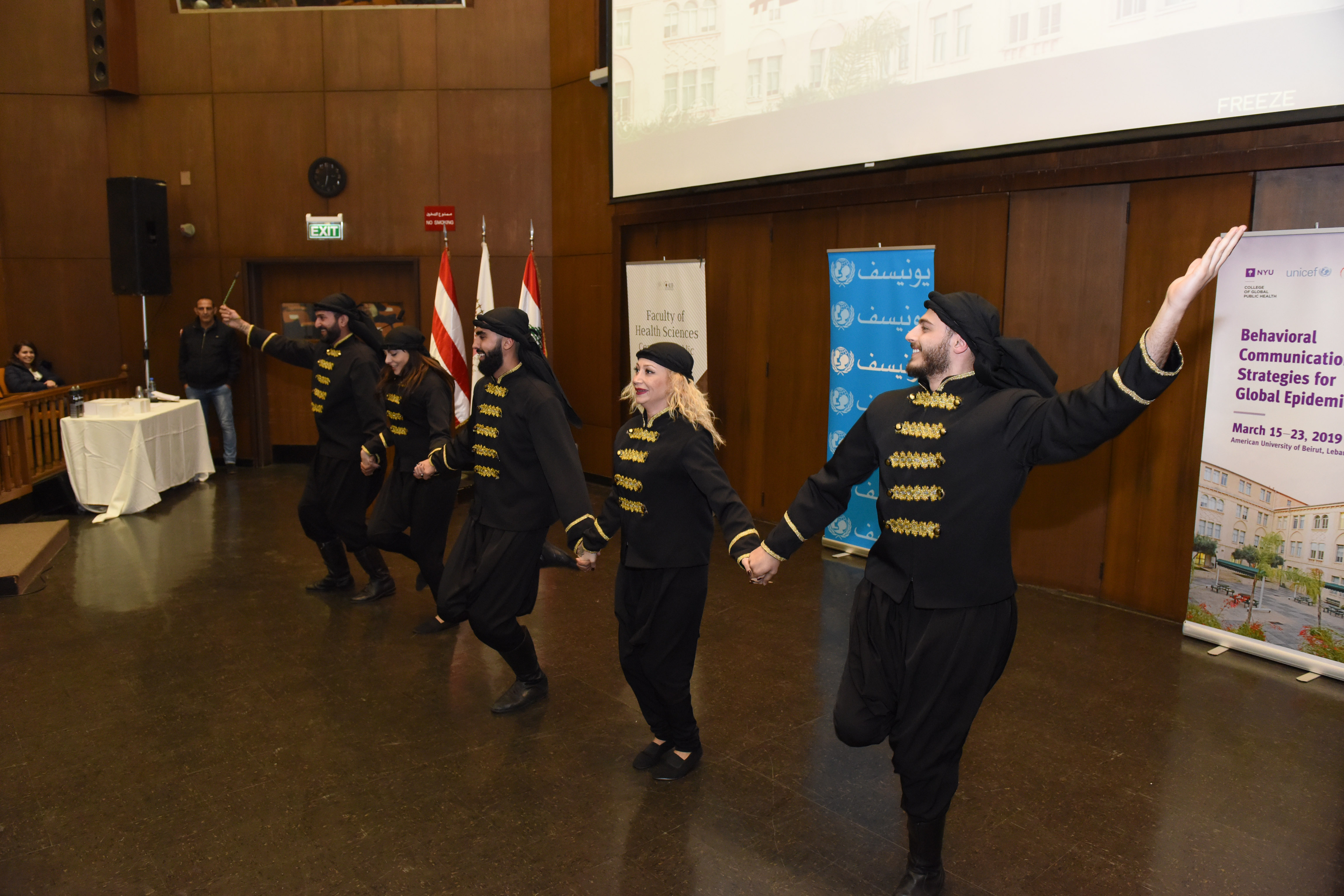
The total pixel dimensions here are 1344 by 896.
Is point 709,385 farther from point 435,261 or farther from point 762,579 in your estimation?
point 762,579

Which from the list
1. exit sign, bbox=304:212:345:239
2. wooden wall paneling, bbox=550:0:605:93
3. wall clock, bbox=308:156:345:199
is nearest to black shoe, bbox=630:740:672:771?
wooden wall paneling, bbox=550:0:605:93

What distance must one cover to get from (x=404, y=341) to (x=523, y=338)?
136 cm

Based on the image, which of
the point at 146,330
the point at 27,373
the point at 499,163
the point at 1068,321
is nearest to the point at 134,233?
the point at 146,330

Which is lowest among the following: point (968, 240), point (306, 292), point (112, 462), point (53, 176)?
point (112, 462)

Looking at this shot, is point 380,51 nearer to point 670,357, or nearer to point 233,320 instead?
point 233,320

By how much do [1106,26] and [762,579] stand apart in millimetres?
3684

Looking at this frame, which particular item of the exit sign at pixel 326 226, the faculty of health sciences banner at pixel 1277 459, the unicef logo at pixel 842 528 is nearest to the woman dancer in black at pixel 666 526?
the faculty of health sciences banner at pixel 1277 459

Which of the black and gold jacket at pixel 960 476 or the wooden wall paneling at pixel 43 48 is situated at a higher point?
the wooden wall paneling at pixel 43 48

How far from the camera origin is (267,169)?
30.3 ft

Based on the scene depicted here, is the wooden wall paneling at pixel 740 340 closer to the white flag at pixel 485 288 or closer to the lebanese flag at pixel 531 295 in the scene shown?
the lebanese flag at pixel 531 295

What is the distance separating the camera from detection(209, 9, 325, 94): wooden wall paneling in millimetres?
8992

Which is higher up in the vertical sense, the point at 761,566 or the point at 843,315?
the point at 843,315

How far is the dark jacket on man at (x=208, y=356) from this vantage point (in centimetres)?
905

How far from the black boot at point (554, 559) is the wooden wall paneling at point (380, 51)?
648 cm
